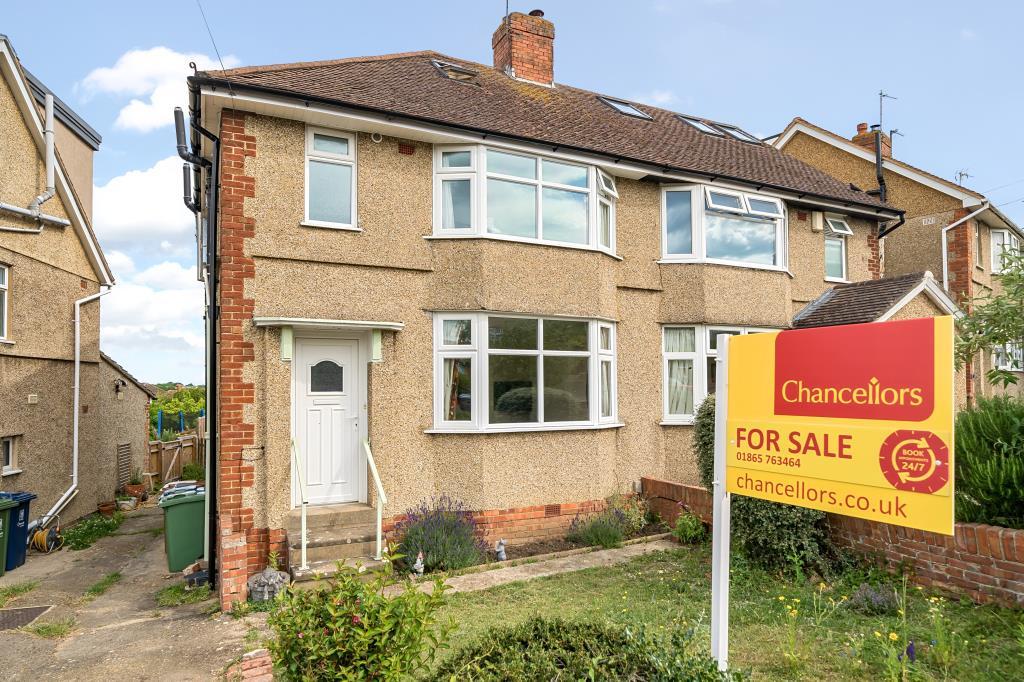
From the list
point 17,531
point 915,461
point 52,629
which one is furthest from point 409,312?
point 17,531

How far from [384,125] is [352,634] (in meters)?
6.35

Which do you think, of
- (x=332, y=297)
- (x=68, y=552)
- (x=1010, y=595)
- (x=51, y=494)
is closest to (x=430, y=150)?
(x=332, y=297)

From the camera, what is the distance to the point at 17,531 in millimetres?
8750

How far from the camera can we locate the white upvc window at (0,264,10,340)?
32.6 ft

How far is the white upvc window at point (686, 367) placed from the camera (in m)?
9.87

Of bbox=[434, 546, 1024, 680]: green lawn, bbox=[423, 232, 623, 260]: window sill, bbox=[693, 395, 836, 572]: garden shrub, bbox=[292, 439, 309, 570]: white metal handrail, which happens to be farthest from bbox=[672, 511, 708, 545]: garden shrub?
bbox=[292, 439, 309, 570]: white metal handrail

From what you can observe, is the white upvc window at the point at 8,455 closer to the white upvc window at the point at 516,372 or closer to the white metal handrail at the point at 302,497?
the white metal handrail at the point at 302,497

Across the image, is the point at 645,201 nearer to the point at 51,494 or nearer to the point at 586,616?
the point at 586,616

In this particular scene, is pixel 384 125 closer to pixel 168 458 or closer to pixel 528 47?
pixel 528 47

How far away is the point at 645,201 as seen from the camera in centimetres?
987

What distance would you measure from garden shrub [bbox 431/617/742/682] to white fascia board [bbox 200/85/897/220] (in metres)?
6.37

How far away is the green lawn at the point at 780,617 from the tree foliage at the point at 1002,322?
261cm

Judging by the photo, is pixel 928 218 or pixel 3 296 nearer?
pixel 3 296

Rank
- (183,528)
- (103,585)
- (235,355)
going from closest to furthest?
(235,355) < (103,585) < (183,528)
